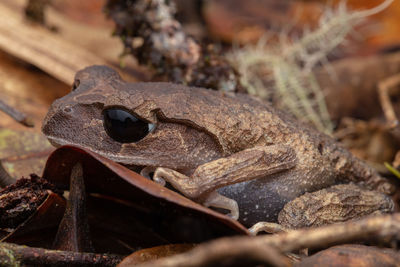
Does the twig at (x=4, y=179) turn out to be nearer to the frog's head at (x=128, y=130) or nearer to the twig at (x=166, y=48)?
the frog's head at (x=128, y=130)

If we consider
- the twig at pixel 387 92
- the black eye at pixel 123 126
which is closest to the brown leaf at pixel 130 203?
the black eye at pixel 123 126

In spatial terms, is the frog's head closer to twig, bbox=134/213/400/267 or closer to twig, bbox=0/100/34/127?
twig, bbox=0/100/34/127

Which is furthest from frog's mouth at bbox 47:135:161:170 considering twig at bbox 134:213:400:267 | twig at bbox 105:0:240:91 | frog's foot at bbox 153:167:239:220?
twig at bbox 105:0:240:91

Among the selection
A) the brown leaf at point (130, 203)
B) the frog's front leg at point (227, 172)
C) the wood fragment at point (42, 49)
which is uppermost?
the wood fragment at point (42, 49)

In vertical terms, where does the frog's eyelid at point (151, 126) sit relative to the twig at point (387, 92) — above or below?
below

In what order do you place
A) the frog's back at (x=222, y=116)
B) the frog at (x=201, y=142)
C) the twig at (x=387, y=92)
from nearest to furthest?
1. the frog at (x=201, y=142)
2. the frog's back at (x=222, y=116)
3. the twig at (x=387, y=92)

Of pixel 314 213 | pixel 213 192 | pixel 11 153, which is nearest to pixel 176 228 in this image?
pixel 213 192

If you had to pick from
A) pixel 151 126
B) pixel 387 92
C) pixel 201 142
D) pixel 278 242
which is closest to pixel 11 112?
pixel 151 126
